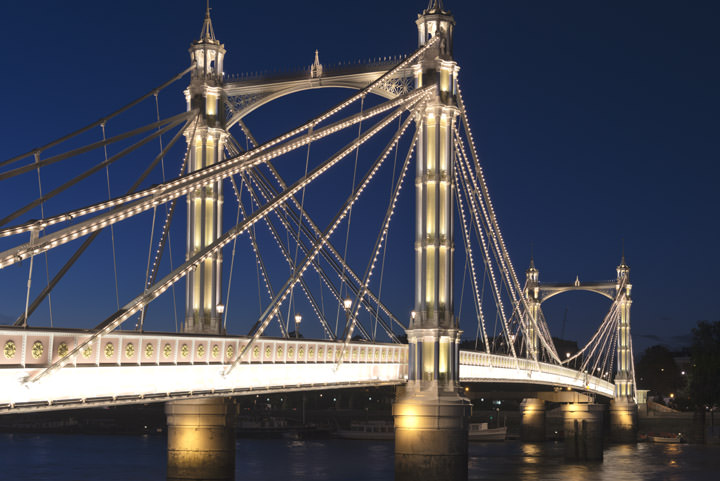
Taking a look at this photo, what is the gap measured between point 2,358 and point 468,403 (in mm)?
17271

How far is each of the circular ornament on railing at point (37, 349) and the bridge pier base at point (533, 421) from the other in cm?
7602

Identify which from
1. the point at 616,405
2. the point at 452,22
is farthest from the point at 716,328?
the point at 452,22

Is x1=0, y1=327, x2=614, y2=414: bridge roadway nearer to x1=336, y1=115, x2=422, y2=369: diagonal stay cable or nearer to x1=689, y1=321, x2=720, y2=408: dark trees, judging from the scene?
x1=336, y1=115, x2=422, y2=369: diagonal stay cable

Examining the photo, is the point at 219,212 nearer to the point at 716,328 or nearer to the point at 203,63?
the point at 203,63

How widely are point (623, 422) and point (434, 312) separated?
6188 centimetres

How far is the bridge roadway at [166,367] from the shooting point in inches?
739

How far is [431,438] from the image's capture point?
1246 inches

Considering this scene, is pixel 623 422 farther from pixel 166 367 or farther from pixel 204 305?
pixel 166 367

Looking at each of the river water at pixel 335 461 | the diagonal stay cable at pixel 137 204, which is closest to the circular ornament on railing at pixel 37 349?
the diagonal stay cable at pixel 137 204

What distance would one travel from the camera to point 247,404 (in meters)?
138

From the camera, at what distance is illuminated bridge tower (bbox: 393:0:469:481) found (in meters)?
31.6

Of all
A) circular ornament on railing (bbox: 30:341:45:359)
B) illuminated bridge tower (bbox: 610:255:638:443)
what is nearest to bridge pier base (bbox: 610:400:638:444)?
illuminated bridge tower (bbox: 610:255:638:443)

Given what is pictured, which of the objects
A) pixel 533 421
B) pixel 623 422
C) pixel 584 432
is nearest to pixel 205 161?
pixel 584 432

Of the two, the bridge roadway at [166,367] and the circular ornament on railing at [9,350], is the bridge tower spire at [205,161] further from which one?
the circular ornament on railing at [9,350]
